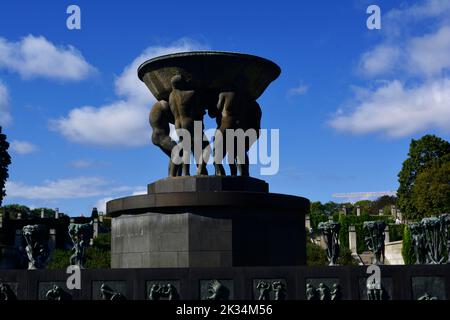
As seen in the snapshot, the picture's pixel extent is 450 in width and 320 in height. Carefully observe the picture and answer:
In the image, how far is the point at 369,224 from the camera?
1248 cm

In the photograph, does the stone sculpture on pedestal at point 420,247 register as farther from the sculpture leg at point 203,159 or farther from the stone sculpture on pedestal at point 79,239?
the stone sculpture on pedestal at point 79,239

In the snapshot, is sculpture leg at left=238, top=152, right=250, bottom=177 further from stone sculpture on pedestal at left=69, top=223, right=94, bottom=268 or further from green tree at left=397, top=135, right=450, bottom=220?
green tree at left=397, top=135, right=450, bottom=220

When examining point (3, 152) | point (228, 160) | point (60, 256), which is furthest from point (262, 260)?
point (3, 152)

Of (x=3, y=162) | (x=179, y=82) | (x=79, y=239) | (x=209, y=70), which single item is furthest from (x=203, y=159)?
(x=3, y=162)

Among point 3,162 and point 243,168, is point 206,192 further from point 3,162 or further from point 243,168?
point 3,162

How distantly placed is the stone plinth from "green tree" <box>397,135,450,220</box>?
44.4m

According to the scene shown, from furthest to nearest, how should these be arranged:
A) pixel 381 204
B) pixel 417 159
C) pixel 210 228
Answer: pixel 381 204 < pixel 417 159 < pixel 210 228

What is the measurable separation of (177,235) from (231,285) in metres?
2.16

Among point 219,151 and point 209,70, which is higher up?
point 209,70

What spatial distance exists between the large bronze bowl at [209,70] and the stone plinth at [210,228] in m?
2.62

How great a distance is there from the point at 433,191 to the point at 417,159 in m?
6.57

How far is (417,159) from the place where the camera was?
185 ft

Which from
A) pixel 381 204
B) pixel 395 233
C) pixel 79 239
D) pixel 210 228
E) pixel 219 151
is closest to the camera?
pixel 79 239
